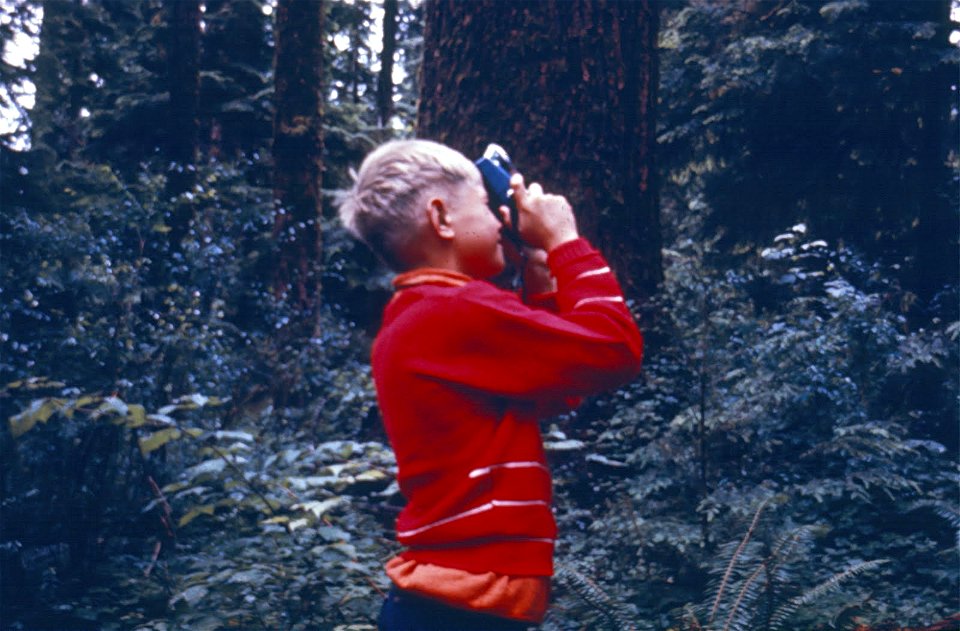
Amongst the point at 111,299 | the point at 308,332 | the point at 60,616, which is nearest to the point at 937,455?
the point at 60,616

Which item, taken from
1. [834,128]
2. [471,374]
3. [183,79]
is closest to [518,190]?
[471,374]

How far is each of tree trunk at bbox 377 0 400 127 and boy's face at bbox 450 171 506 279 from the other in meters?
19.8

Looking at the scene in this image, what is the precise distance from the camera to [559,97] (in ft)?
14.1

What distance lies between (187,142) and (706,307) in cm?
994

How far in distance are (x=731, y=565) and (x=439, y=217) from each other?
1.89 metres

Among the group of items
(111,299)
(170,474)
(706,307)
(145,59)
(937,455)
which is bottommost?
(170,474)

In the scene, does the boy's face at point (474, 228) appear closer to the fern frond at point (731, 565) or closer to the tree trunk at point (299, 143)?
the fern frond at point (731, 565)

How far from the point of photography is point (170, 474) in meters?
5.38

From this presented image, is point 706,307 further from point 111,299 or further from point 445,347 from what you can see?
A: point 111,299

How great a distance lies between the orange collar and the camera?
238 centimetres

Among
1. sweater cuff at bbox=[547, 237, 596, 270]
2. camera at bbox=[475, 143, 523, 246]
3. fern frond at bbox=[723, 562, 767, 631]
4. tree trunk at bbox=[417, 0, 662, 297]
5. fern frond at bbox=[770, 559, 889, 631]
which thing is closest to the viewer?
sweater cuff at bbox=[547, 237, 596, 270]

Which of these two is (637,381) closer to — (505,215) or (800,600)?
(800,600)

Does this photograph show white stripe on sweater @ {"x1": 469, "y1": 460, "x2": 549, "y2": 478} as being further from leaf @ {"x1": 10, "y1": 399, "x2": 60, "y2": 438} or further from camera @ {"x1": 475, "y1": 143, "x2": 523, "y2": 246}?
leaf @ {"x1": 10, "y1": 399, "x2": 60, "y2": 438}

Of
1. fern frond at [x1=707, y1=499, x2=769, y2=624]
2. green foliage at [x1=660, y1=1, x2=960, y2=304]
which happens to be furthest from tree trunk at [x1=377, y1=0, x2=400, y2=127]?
fern frond at [x1=707, y1=499, x2=769, y2=624]
